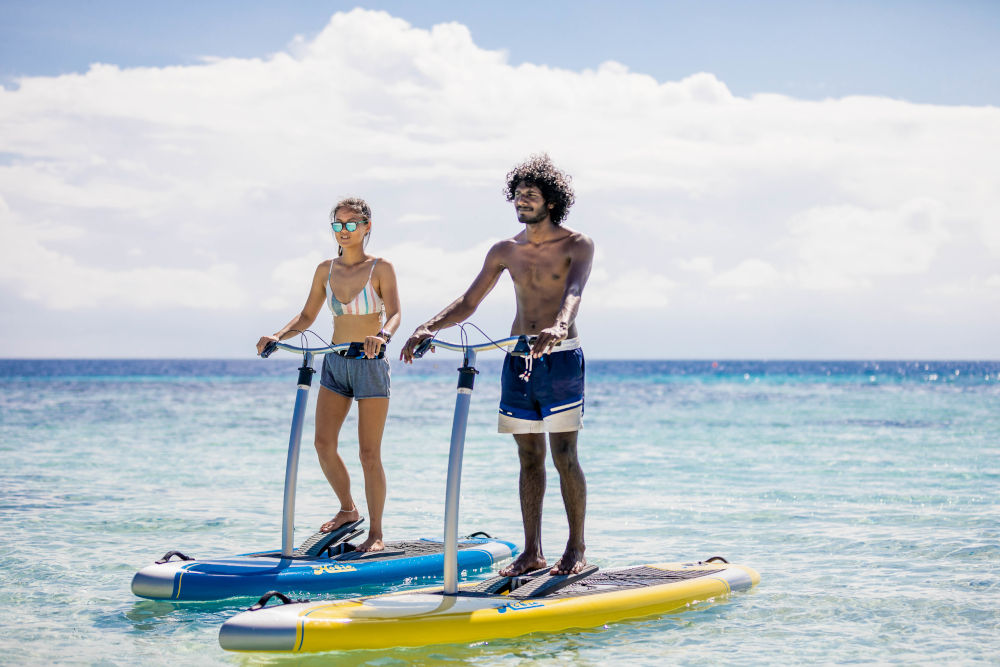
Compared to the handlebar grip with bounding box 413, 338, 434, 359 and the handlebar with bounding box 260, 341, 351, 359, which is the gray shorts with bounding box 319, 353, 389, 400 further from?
the handlebar grip with bounding box 413, 338, 434, 359

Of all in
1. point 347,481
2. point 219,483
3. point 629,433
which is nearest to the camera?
point 347,481

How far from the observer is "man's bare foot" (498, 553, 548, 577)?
17.0 ft

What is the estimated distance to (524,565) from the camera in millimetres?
5211

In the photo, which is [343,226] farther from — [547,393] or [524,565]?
[524,565]

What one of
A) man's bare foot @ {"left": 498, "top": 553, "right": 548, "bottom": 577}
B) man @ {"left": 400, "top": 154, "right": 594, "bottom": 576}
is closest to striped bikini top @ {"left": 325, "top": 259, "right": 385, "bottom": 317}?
man @ {"left": 400, "top": 154, "right": 594, "bottom": 576}

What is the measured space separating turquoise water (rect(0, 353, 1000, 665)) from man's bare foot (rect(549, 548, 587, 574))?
45cm

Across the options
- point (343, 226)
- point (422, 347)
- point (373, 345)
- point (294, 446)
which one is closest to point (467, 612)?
point (422, 347)

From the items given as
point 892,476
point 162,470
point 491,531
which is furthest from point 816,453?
point 162,470

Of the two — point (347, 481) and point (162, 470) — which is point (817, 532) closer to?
point (347, 481)

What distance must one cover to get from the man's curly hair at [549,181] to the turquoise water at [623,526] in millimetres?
2229

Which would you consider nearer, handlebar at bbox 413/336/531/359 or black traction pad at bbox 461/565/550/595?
handlebar at bbox 413/336/531/359

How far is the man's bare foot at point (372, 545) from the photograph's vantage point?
6094mm

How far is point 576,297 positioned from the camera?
15.6 feet

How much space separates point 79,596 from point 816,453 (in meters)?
11.4
